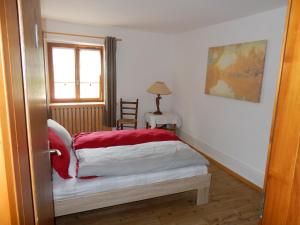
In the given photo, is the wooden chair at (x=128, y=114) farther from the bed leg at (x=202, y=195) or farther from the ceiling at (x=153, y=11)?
the bed leg at (x=202, y=195)

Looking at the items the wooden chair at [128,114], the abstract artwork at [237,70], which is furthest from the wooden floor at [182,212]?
the wooden chair at [128,114]

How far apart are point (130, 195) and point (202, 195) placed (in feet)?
2.88

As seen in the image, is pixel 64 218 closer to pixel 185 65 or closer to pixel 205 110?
pixel 205 110

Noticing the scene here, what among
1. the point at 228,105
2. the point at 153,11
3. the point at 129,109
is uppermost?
the point at 153,11

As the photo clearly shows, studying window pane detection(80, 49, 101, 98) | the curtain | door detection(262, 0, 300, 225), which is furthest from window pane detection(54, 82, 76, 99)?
door detection(262, 0, 300, 225)

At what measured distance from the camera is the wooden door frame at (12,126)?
2.05ft

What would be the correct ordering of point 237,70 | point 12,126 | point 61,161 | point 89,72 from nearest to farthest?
1. point 12,126
2. point 61,161
3. point 237,70
4. point 89,72

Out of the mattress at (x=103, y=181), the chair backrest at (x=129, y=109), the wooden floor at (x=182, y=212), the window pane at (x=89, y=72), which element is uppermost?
the window pane at (x=89, y=72)

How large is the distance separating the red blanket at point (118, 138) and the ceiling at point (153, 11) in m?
1.64

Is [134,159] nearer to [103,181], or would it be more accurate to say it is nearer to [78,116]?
[103,181]

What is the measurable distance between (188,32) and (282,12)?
1.99m

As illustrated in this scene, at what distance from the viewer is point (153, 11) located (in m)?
3.01

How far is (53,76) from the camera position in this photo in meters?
4.11

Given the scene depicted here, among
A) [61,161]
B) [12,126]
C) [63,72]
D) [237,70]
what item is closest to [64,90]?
[63,72]
